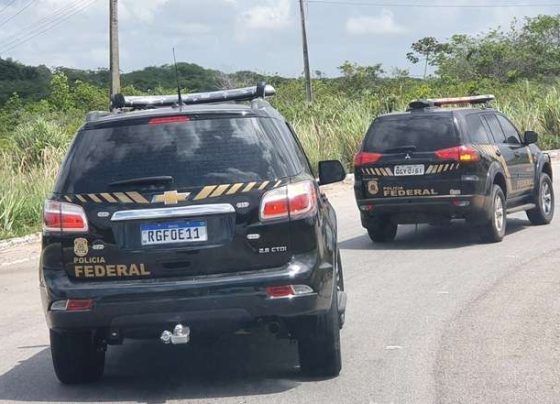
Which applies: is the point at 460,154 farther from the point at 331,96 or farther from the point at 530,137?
the point at 331,96

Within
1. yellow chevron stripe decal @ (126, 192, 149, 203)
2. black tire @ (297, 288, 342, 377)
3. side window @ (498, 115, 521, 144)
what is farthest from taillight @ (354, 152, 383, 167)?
yellow chevron stripe decal @ (126, 192, 149, 203)

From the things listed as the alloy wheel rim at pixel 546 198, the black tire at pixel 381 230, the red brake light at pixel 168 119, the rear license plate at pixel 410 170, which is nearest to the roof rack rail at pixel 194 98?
the red brake light at pixel 168 119

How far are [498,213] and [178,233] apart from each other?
7.90 meters

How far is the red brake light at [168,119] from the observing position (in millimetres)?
6480

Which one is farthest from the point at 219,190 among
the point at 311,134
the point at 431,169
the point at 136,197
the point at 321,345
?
the point at 311,134

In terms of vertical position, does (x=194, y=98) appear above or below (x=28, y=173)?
above

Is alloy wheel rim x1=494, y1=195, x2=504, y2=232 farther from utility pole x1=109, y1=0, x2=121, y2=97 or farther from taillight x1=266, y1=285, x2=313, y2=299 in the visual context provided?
utility pole x1=109, y1=0, x2=121, y2=97

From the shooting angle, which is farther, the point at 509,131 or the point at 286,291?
the point at 509,131

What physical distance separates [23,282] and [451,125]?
218 inches

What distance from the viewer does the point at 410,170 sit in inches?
517

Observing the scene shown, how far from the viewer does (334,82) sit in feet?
182

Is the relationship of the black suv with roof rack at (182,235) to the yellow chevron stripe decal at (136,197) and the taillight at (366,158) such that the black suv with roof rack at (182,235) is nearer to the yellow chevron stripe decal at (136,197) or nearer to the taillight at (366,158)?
the yellow chevron stripe decal at (136,197)

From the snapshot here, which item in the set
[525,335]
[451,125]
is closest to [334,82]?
[451,125]

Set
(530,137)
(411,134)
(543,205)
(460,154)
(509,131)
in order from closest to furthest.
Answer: (460,154)
(411,134)
(530,137)
(509,131)
(543,205)
